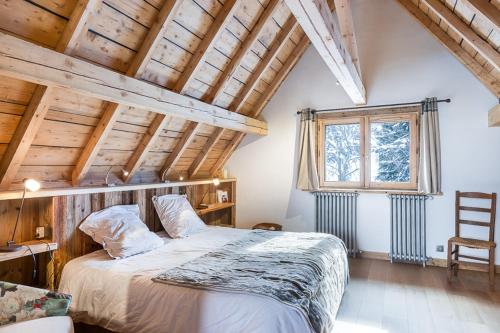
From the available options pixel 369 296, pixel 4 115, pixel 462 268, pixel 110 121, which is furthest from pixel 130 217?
pixel 462 268

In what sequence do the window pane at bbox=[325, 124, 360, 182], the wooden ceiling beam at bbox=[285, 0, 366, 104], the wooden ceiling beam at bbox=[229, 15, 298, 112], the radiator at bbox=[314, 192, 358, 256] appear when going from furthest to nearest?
the window pane at bbox=[325, 124, 360, 182] → the radiator at bbox=[314, 192, 358, 256] → the wooden ceiling beam at bbox=[229, 15, 298, 112] → the wooden ceiling beam at bbox=[285, 0, 366, 104]

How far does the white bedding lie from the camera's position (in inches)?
70.4

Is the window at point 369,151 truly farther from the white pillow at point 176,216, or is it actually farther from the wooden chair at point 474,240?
the white pillow at point 176,216

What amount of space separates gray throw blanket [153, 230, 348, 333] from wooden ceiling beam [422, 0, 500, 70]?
7.01 ft

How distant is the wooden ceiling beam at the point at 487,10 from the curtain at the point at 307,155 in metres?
2.59

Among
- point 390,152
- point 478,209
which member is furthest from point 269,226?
point 478,209

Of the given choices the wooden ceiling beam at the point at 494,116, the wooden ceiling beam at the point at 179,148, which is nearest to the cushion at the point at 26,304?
the wooden ceiling beam at the point at 179,148

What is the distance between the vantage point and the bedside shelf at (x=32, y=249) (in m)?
2.06

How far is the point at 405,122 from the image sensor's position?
4242 millimetres

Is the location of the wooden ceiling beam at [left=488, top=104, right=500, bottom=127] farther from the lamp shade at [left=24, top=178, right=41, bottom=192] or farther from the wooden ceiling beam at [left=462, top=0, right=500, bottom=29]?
the lamp shade at [left=24, top=178, right=41, bottom=192]

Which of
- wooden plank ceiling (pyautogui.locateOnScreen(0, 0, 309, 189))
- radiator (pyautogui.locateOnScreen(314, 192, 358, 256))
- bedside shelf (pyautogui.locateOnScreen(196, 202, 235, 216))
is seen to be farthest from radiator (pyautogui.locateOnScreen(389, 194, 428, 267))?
wooden plank ceiling (pyautogui.locateOnScreen(0, 0, 309, 189))

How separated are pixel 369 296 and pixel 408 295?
1.30 ft

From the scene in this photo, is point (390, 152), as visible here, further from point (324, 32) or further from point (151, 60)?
point (151, 60)

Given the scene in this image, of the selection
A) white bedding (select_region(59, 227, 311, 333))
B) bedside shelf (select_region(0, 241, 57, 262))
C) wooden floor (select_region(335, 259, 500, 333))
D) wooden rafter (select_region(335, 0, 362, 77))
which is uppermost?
wooden rafter (select_region(335, 0, 362, 77))
